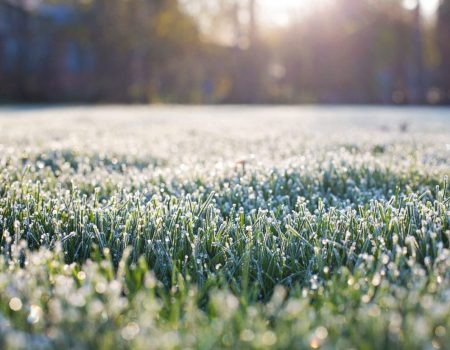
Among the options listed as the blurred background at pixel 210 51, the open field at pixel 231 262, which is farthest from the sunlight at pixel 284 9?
the open field at pixel 231 262

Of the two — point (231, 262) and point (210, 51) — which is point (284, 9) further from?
point (231, 262)

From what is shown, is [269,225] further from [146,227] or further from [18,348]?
[18,348]

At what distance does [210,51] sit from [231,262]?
3017 centimetres

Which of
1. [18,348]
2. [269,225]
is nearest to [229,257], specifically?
[269,225]

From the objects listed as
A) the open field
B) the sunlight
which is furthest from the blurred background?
the open field

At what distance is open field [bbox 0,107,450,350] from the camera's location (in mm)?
943

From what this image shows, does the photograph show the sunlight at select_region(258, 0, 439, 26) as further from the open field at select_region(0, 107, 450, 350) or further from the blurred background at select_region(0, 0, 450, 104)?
the open field at select_region(0, 107, 450, 350)

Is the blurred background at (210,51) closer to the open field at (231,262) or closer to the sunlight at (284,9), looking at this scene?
the sunlight at (284,9)

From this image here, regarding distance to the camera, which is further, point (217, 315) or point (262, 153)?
point (262, 153)

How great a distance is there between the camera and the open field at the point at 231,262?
3.10 feet

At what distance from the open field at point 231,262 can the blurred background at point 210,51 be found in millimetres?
23059

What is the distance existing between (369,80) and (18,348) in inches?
1228

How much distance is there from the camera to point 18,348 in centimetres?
82

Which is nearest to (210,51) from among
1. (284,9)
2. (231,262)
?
(284,9)
